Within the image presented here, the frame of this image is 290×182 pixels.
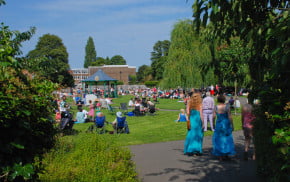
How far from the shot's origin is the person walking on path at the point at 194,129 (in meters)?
Result: 9.30

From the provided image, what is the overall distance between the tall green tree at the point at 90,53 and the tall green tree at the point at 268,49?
145 metres

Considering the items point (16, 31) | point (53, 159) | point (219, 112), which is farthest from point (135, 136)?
point (53, 159)

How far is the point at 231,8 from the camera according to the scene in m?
4.07

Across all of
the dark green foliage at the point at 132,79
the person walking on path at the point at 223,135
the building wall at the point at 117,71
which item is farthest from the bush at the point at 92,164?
the building wall at the point at 117,71

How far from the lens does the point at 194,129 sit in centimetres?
941

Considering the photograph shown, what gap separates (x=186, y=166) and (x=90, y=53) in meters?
145

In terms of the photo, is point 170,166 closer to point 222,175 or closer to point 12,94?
point 222,175

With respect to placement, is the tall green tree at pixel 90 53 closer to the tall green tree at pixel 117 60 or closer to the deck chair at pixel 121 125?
the tall green tree at pixel 117 60

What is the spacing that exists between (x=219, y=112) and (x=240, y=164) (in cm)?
143

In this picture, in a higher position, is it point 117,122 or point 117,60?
point 117,60

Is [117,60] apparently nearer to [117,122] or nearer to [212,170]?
[117,122]

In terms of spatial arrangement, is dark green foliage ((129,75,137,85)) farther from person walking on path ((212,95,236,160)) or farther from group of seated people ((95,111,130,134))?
person walking on path ((212,95,236,160))

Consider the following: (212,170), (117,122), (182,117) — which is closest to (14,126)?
(212,170)

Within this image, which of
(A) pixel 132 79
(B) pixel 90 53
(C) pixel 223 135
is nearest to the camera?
(C) pixel 223 135
